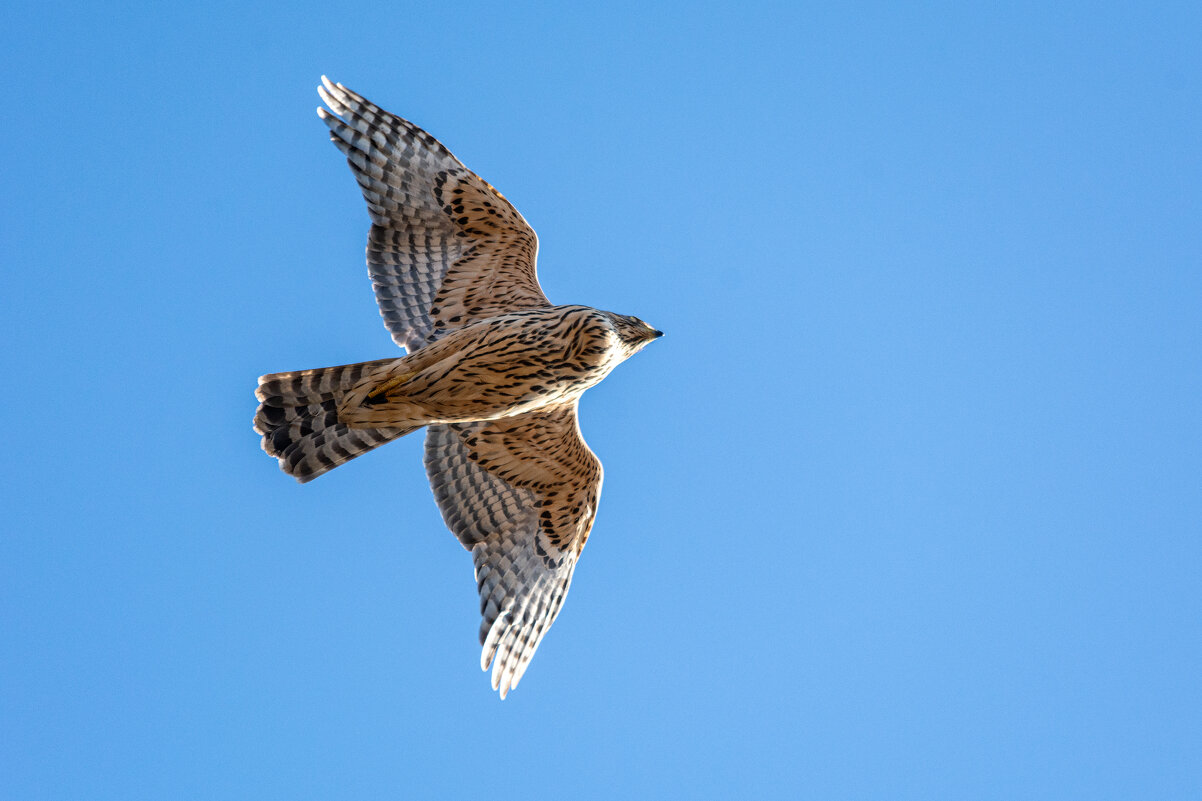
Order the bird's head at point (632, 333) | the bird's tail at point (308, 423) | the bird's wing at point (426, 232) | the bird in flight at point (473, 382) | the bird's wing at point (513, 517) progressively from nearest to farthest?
1. the bird in flight at point (473, 382)
2. the bird's head at point (632, 333)
3. the bird's tail at point (308, 423)
4. the bird's wing at point (426, 232)
5. the bird's wing at point (513, 517)

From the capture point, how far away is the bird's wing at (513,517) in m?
8.59

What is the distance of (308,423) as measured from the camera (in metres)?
7.97

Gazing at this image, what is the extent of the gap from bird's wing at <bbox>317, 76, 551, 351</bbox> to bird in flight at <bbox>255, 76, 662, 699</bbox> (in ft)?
0.04

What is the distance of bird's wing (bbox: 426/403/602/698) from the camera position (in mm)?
8586

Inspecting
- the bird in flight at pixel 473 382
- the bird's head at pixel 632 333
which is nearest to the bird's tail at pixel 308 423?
the bird in flight at pixel 473 382

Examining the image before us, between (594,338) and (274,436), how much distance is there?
2.53 meters

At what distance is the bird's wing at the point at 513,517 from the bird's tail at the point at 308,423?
770 millimetres

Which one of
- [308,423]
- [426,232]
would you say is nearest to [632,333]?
[426,232]

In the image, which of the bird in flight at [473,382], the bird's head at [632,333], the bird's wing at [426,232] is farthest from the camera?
the bird's wing at [426,232]

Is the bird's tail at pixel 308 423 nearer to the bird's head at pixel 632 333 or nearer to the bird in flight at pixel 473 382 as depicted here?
the bird in flight at pixel 473 382

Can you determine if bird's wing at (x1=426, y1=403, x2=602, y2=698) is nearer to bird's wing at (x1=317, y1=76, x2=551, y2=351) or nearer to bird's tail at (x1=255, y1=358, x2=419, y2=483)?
bird's tail at (x1=255, y1=358, x2=419, y2=483)

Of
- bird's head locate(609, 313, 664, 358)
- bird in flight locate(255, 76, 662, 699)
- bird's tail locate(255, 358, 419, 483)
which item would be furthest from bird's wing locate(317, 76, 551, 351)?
bird's head locate(609, 313, 664, 358)

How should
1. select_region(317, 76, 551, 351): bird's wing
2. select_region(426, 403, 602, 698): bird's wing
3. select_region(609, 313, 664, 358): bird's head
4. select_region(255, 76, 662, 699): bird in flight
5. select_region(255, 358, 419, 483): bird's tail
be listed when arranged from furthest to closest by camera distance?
1. select_region(426, 403, 602, 698): bird's wing
2. select_region(317, 76, 551, 351): bird's wing
3. select_region(255, 358, 419, 483): bird's tail
4. select_region(609, 313, 664, 358): bird's head
5. select_region(255, 76, 662, 699): bird in flight

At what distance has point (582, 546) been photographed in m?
8.84
